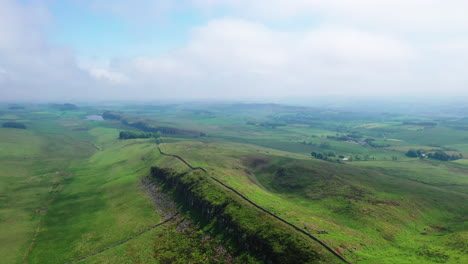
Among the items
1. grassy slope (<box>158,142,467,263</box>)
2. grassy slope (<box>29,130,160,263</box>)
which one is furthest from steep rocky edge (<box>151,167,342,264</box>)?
grassy slope (<box>29,130,160,263</box>)

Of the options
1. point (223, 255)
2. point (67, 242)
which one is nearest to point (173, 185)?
point (67, 242)

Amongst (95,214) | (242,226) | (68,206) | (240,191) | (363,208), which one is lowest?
(68,206)

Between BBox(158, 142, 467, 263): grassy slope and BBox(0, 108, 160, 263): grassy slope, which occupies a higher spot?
BBox(158, 142, 467, 263): grassy slope

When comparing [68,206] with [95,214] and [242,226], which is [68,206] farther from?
[242,226]

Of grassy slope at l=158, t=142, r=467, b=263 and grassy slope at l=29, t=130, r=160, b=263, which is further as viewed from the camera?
grassy slope at l=29, t=130, r=160, b=263

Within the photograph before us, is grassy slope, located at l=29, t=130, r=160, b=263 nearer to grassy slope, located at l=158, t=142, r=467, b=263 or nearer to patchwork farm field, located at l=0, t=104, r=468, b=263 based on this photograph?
patchwork farm field, located at l=0, t=104, r=468, b=263

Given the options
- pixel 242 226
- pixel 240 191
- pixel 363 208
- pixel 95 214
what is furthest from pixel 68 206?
pixel 363 208

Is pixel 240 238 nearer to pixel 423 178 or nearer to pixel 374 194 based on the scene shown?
pixel 374 194
